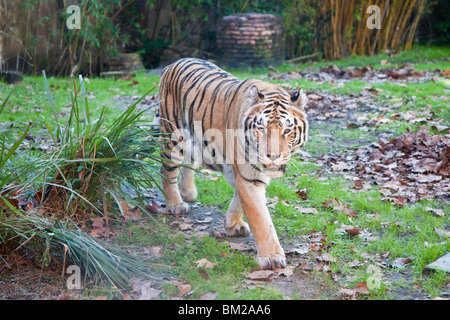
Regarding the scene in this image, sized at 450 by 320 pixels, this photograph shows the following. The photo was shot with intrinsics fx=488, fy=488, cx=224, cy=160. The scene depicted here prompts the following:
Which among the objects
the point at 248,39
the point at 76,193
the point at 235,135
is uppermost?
the point at 248,39

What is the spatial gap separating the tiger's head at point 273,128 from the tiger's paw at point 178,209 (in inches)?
46.5

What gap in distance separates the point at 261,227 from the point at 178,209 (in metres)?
1.22

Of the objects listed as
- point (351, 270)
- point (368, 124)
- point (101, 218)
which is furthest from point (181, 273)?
point (368, 124)

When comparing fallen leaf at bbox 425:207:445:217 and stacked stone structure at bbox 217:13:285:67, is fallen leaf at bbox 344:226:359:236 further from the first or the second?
stacked stone structure at bbox 217:13:285:67

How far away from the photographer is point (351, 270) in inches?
137

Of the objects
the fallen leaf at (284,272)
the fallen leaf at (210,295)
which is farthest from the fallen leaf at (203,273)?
the fallen leaf at (284,272)

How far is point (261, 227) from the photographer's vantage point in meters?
3.57

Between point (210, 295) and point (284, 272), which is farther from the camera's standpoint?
point (284, 272)

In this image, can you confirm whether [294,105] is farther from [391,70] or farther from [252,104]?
[391,70]

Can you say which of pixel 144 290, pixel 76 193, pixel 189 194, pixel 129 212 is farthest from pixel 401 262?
pixel 76 193

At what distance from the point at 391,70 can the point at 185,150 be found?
7481mm

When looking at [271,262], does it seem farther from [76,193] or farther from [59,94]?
[59,94]

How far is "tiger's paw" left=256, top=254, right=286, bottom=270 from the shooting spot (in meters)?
3.47

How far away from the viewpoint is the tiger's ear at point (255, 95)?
3.59 metres
